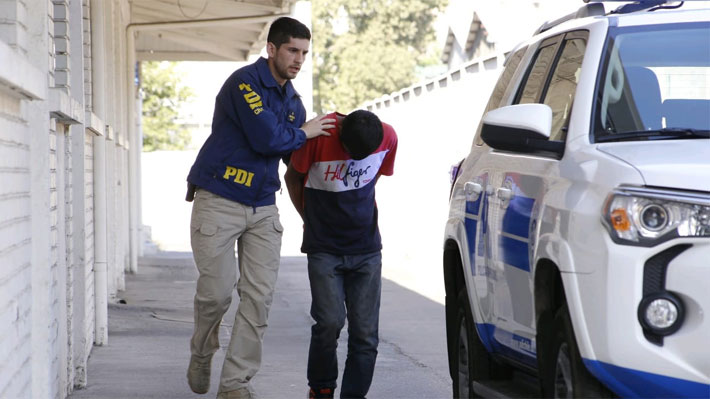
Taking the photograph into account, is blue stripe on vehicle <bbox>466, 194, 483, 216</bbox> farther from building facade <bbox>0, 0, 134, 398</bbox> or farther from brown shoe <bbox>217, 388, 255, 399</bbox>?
building facade <bbox>0, 0, 134, 398</bbox>

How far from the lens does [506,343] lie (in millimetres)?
5773

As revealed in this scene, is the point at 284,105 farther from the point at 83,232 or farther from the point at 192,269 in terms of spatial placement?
the point at 192,269

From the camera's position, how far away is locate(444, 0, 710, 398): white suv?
4.22m

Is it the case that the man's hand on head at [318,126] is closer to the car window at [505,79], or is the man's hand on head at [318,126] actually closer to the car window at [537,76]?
the car window at [505,79]

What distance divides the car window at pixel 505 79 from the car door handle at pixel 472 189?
0.83 feet

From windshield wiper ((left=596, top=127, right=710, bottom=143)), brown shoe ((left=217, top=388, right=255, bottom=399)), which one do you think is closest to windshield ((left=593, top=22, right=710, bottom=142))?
windshield wiper ((left=596, top=127, right=710, bottom=143))

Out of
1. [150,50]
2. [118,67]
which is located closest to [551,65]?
[118,67]

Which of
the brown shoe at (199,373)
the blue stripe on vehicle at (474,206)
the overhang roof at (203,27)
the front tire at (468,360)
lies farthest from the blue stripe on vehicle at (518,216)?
the overhang roof at (203,27)

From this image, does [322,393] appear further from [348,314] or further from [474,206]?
[474,206]

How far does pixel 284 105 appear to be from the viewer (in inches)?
294

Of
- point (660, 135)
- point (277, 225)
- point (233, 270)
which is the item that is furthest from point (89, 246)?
point (660, 135)

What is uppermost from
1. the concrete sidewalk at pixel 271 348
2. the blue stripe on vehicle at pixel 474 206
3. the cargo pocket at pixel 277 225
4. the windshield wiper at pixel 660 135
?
the windshield wiper at pixel 660 135

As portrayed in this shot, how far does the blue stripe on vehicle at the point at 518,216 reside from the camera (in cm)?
525

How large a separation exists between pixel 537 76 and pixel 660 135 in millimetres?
1296
